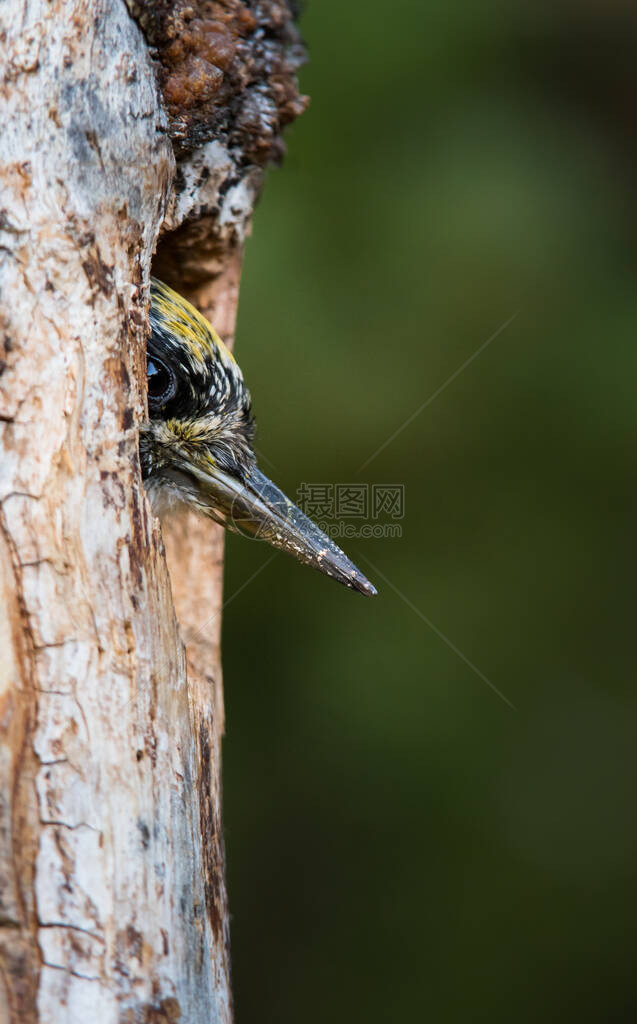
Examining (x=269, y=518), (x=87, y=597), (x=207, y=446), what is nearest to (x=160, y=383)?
(x=207, y=446)

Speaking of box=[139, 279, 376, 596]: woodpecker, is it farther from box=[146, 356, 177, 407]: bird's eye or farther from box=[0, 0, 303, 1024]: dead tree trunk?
box=[0, 0, 303, 1024]: dead tree trunk

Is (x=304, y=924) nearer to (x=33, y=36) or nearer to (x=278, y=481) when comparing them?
(x=278, y=481)

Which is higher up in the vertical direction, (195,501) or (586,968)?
(195,501)

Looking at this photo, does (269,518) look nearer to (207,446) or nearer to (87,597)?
(207,446)

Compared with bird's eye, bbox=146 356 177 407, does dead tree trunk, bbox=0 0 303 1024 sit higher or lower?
lower

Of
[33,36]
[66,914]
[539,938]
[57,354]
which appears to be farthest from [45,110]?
[539,938]

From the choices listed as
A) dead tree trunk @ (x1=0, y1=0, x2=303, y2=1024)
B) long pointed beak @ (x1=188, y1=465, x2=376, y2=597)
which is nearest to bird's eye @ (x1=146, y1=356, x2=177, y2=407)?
long pointed beak @ (x1=188, y1=465, x2=376, y2=597)

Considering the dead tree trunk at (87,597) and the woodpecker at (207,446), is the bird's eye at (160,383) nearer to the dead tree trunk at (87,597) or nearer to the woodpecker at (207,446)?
the woodpecker at (207,446)

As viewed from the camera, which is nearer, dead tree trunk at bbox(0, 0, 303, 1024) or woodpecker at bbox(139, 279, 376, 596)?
dead tree trunk at bbox(0, 0, 303, 1024)
